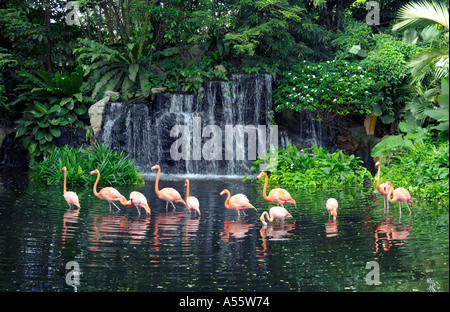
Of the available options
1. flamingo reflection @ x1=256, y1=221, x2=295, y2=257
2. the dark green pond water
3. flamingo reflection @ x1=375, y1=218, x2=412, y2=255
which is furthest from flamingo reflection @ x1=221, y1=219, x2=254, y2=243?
flamingo reflection @ x1=375, y1=218, x2=412, y2=255

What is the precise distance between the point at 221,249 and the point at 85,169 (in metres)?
8.11

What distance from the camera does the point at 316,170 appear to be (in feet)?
45.5

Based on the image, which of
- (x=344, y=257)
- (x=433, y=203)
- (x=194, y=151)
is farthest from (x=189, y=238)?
(x=194, y=151)

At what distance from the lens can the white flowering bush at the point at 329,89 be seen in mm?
16859

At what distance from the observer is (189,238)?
7273 millimetres

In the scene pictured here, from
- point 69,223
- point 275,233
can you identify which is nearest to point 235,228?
point 275,233

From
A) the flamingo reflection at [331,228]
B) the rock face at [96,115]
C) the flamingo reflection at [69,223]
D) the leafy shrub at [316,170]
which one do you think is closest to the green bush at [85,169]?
the rock face at [96,115]

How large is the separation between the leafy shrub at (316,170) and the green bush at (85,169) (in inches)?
146

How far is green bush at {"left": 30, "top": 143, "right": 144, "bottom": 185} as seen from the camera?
13406 millimetres

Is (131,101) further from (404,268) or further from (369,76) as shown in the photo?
(404,268)

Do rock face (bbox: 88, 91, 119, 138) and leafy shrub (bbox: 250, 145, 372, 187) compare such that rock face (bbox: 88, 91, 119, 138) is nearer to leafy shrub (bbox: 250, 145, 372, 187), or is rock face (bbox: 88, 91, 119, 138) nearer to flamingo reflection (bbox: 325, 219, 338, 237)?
leafy shrub (bbox: 250, 145, 372, 187)

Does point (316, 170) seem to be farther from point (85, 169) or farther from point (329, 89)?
point (85, 169)

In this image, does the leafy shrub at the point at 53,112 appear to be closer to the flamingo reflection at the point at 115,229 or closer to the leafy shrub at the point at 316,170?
the leafy shrub at the point at 316,170

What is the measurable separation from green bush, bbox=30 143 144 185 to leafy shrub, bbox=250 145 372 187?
146 inches
